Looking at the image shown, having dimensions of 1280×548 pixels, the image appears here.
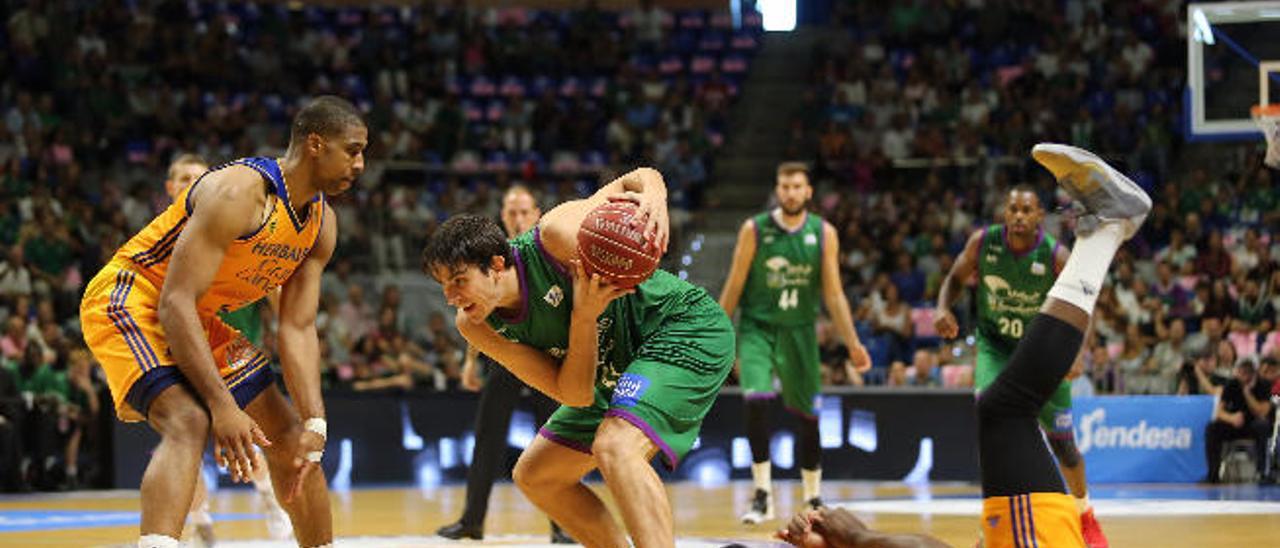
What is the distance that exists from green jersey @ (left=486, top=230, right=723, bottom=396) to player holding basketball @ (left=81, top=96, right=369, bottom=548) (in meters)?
0.71

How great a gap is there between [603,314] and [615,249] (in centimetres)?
67

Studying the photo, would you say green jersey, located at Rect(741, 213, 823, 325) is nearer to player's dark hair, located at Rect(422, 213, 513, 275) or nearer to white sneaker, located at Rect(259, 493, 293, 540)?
white sneaker, located at Rect(259, 493, 293, 540)

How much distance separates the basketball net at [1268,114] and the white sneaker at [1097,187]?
363cm

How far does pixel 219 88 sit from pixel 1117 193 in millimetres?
17992

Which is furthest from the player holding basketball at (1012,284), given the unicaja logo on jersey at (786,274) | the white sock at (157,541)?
the white sock at (157,541)

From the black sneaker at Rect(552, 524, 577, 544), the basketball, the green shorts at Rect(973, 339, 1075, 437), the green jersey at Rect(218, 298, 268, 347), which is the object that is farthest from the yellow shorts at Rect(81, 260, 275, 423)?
the green shorts at Rect(973, 339, 1075, 437)

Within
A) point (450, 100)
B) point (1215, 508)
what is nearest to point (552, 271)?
point (1215, 508)

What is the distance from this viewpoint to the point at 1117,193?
4688mm

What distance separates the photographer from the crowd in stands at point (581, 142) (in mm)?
15391

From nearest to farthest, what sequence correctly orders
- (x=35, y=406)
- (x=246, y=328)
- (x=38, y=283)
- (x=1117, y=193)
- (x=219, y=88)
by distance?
(x=1117, y=193) → (x=246, y=328) → (x=35, y=406) → (x=38, y=283) → (x=219, y=88)

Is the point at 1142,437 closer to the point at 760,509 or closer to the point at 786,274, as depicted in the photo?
the point at 786,274

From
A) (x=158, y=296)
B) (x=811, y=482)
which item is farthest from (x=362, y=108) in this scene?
(x=158, y=296)

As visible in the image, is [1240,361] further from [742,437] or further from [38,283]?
[38,283]

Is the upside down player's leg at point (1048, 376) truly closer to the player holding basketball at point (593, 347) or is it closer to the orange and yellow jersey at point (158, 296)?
the player holding basketball at point (593, 347)
